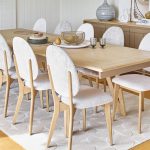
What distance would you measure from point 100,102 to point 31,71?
68 centimetres

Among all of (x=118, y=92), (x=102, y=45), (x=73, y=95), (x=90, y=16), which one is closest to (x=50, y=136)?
(x=73, y=95)

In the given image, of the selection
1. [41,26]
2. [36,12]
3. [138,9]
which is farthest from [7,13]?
[138,9]

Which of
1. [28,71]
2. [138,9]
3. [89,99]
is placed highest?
[138,9]

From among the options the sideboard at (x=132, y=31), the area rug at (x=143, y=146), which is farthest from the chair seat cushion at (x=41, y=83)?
the sideboard at (x=132, y=31)

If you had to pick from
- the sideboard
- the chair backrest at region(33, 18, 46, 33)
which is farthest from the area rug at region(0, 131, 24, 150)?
the sideboard

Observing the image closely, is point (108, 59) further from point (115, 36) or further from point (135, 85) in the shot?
point (115, 36)

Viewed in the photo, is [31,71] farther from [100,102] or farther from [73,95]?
[100,102]

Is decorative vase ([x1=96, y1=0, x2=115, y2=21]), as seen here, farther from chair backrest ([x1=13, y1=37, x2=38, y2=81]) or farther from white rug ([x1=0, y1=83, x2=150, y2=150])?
chair backrest ([x1=13, y1=37, x2=38, y2=81])

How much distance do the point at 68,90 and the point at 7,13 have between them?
3.78 m

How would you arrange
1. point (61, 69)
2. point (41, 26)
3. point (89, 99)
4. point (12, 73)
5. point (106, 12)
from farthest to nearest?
point (106, 12)
point (41, 26)
point (12, 73)
point (89, 99)
point (61, 69)

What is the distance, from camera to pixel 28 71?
2643 millimetres

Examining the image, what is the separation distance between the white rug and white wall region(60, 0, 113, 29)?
9.12 feet

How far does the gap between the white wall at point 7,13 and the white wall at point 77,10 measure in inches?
45.2

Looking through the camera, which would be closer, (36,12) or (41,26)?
(41,26)
